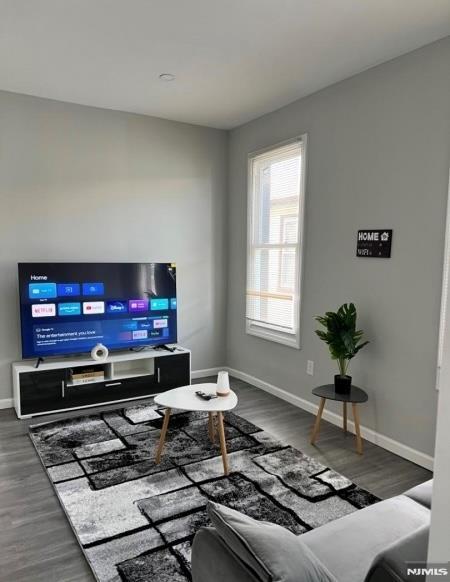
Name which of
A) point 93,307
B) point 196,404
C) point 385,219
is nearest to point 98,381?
point 93,307

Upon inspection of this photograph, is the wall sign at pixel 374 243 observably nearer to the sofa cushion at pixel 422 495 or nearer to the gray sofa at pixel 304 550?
the sofa cushion at pixel 422 495

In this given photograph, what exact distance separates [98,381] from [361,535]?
282 cm

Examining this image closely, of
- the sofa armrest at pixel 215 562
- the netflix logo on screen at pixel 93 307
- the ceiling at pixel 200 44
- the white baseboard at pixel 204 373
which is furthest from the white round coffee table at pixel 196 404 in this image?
the ceiling at pixel 200 44

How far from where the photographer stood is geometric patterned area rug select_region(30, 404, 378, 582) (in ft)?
6.62

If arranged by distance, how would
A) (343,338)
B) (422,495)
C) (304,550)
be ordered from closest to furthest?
(304,550) → (422,495) → (343,338)

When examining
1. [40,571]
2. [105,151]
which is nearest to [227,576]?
[40,571]

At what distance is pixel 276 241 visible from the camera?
414 centimetres

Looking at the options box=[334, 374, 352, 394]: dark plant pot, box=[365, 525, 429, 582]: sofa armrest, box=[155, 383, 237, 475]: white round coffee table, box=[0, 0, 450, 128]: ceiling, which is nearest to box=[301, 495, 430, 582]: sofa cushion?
box=[365, 525, 429, 582]: sofa armrest

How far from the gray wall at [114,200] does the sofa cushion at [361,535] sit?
10.4 feet

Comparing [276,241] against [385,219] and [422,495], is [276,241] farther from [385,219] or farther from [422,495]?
[422,495]

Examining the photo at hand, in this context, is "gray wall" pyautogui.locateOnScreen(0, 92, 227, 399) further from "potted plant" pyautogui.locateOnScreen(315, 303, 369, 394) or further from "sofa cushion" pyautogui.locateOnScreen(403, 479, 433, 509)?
"sofa cushion" pyautogui.locateOnScreen(403, 479, 433, 509)

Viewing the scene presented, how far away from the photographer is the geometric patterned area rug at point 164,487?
2018mm

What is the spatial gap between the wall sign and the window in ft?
2.22

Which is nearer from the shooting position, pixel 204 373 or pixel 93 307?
pixel 93 307
